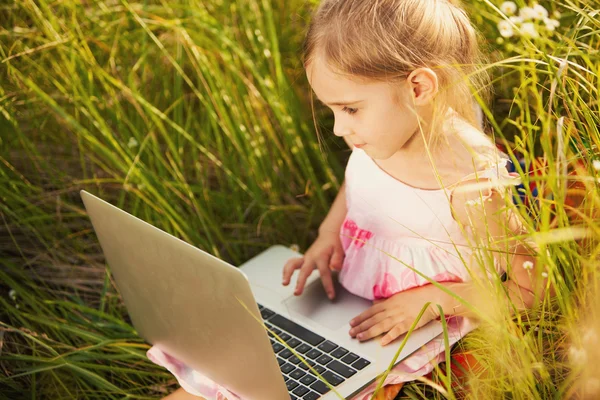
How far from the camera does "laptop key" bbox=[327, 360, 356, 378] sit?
4.00 ft

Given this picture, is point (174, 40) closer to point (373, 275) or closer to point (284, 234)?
point (284, 234)

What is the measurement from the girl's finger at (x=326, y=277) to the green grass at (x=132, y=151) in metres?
0.30

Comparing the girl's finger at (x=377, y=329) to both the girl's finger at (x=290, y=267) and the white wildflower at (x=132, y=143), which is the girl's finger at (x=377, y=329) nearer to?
the girl's finger at (x=290, y=267)

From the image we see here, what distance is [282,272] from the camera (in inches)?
60.3

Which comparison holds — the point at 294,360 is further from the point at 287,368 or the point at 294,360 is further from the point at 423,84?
the point at 423,84

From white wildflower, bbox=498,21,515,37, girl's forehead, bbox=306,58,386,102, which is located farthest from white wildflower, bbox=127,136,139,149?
white wildflower, bbox=498,21,515,37

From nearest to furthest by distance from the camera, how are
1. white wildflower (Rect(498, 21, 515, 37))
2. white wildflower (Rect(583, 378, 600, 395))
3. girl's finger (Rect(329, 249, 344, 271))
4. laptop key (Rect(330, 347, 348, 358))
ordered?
white wildflower (Rect(583, 378, 600, 395))
white wildflower (Rect(498, 21, 515, 37))
laptop key (Rect(330, 347, 348, 358))
girl's finger (Rect(329, 249, 344, 271))

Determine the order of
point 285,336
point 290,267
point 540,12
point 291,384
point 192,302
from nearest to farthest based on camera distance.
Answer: point 540,12, point 192,302, point 291,384, point 285,336, point 290,267

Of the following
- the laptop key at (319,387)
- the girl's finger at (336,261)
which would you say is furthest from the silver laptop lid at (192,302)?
the girl's finger at (336,261)

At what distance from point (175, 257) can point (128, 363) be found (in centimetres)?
60

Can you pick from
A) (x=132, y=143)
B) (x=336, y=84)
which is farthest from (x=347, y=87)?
(x=132, y=143)

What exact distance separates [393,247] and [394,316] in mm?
156

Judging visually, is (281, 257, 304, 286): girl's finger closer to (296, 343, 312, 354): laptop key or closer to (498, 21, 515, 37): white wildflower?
(296, 343, 312, 354): laptop key

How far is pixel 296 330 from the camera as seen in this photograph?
1.36m
